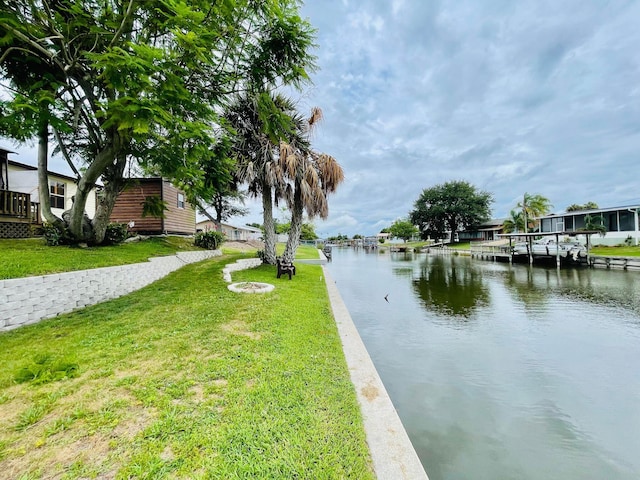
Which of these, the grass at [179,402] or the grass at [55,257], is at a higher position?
the grass at [55,257]

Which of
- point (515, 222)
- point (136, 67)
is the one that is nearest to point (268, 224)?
point (136, 67)

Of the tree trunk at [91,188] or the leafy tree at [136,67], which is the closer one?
the leafy tree at [136,67]

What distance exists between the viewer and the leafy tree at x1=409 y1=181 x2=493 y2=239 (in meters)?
53.6

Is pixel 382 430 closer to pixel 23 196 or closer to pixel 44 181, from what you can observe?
pixel 44 181

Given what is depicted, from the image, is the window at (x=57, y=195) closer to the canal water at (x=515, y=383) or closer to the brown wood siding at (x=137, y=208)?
the brown wood siding at (x=137, y=208)

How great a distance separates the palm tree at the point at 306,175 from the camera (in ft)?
39.5

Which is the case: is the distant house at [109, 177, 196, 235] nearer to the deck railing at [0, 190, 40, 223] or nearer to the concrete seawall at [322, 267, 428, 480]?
the deck railing at [0, 190, 40, 223]

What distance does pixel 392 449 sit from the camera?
2.44m

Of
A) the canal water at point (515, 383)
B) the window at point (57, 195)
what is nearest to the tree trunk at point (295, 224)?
the canal water at point (515, 383)

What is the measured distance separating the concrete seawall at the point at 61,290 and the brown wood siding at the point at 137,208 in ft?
25.3

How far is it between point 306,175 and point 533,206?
152ft

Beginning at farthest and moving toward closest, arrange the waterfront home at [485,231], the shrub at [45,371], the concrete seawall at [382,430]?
the waterfront home at [485,231] → the shrub at [45,371] → the concrete seawall at [382,430]

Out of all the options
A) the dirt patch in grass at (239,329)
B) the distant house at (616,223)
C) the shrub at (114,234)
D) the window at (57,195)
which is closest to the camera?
the dirt patch in grass at (239,329)

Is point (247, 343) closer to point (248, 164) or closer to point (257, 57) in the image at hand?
point (257, 57)
